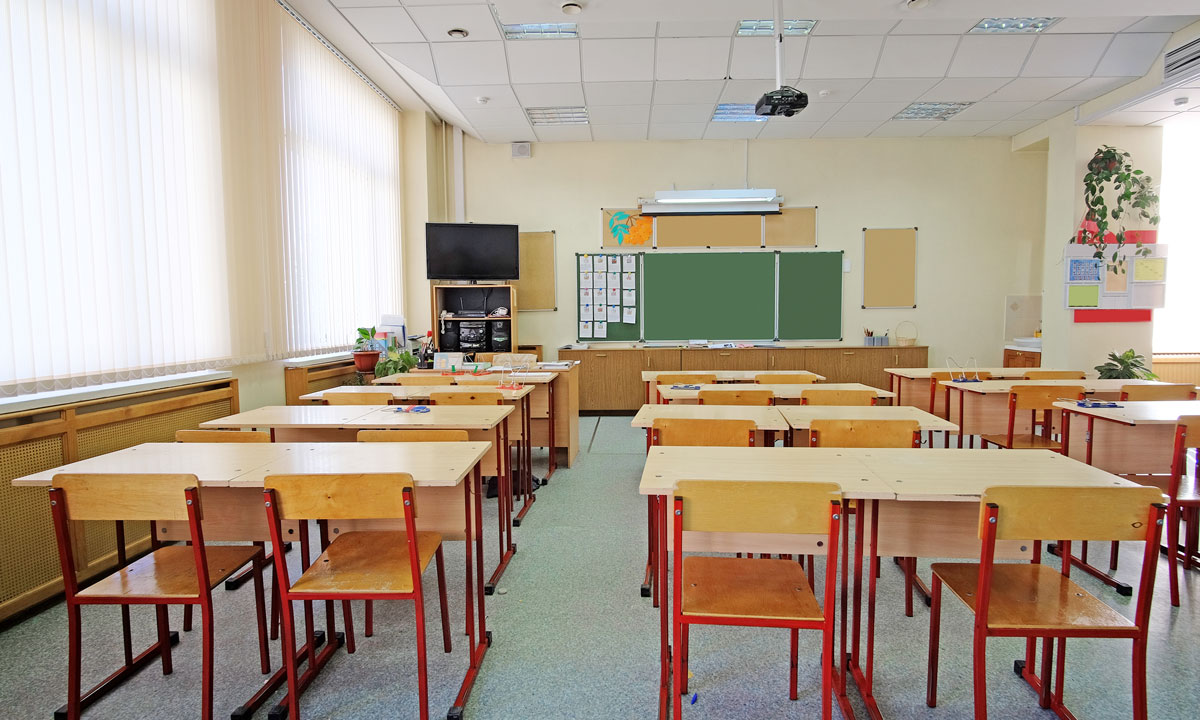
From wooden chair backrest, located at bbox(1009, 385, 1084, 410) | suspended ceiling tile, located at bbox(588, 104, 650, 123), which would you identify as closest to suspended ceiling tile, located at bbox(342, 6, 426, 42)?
suspended ceiling tile, located at bbox(588, 104, 650, 123)

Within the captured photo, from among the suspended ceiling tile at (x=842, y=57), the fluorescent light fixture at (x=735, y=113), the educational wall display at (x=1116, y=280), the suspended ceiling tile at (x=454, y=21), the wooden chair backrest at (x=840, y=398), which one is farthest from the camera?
the fluorescent light fixture at (x=735, y=113)

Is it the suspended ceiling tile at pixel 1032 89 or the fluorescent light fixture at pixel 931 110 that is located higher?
the fluorescent light fixture at pixel 931 110

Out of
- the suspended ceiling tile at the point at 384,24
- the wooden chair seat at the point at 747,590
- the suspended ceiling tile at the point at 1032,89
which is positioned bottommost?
the wooden chair seat at the point at 747,590

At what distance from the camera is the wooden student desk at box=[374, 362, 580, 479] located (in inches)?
175

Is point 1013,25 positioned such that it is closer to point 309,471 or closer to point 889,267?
point 889,267

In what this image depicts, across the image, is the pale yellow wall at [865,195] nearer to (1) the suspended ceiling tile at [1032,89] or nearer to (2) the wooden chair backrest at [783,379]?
(1) the suspended ceiling tile at [1032,89]

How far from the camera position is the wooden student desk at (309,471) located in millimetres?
1934

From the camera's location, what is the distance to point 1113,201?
5.86 meters

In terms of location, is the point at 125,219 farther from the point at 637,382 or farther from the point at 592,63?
the point at 637,382

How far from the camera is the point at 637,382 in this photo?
707 centimetres

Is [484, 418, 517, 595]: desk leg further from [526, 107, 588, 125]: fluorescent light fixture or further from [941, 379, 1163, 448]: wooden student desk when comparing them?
[526, 107, 588, 125]: fluorescent light fixture

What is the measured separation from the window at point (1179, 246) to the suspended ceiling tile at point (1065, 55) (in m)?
2.74

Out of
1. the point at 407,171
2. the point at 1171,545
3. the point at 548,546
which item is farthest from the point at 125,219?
the point at 1171,545

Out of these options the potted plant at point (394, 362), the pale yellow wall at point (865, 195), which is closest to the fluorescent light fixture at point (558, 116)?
the pale yellow wall at point (865, 195)
